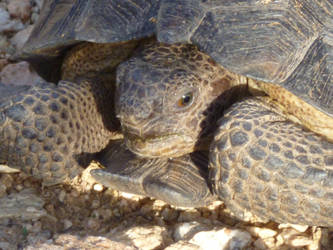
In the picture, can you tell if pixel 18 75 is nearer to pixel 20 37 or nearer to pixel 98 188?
pixel 20 37

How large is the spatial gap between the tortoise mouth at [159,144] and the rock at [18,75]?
1.93 metres

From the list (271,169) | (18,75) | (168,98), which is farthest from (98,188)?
(18,75)

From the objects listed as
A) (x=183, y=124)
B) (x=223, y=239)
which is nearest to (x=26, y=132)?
(x=183, y=124)

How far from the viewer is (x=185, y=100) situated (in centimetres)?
230

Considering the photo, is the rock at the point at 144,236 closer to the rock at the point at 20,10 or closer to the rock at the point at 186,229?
the rock at the point at 186,229

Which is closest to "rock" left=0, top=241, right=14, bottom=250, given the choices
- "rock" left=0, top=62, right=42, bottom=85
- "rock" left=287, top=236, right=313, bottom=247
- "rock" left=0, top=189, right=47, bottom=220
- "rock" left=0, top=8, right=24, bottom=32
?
"rock" left=0, top=189, right=47, bottom=220

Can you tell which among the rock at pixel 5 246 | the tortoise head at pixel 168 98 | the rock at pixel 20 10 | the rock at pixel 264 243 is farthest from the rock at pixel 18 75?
the rock at pixel 264 243

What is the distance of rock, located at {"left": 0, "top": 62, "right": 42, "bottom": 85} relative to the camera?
3.97m

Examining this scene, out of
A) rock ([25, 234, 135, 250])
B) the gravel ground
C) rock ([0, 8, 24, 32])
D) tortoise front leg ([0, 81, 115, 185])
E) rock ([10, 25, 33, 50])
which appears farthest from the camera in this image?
rock ([0, 8, 24, 32])

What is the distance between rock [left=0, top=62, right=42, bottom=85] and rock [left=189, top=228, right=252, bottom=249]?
7.74 feet

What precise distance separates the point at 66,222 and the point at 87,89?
0.79 metres

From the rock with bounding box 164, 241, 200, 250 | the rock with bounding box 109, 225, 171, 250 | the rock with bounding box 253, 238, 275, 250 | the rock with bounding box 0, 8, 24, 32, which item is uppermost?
the rock with bounding box 0, 8, 24, 32

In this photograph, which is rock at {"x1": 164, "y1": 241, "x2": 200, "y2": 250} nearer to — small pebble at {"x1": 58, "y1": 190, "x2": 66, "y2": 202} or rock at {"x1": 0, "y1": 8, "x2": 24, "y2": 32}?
small pebble at {"x1": 58, "y1": 190, "x2": 66, "y2": 202}

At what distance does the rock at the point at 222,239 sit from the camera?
2174mm
